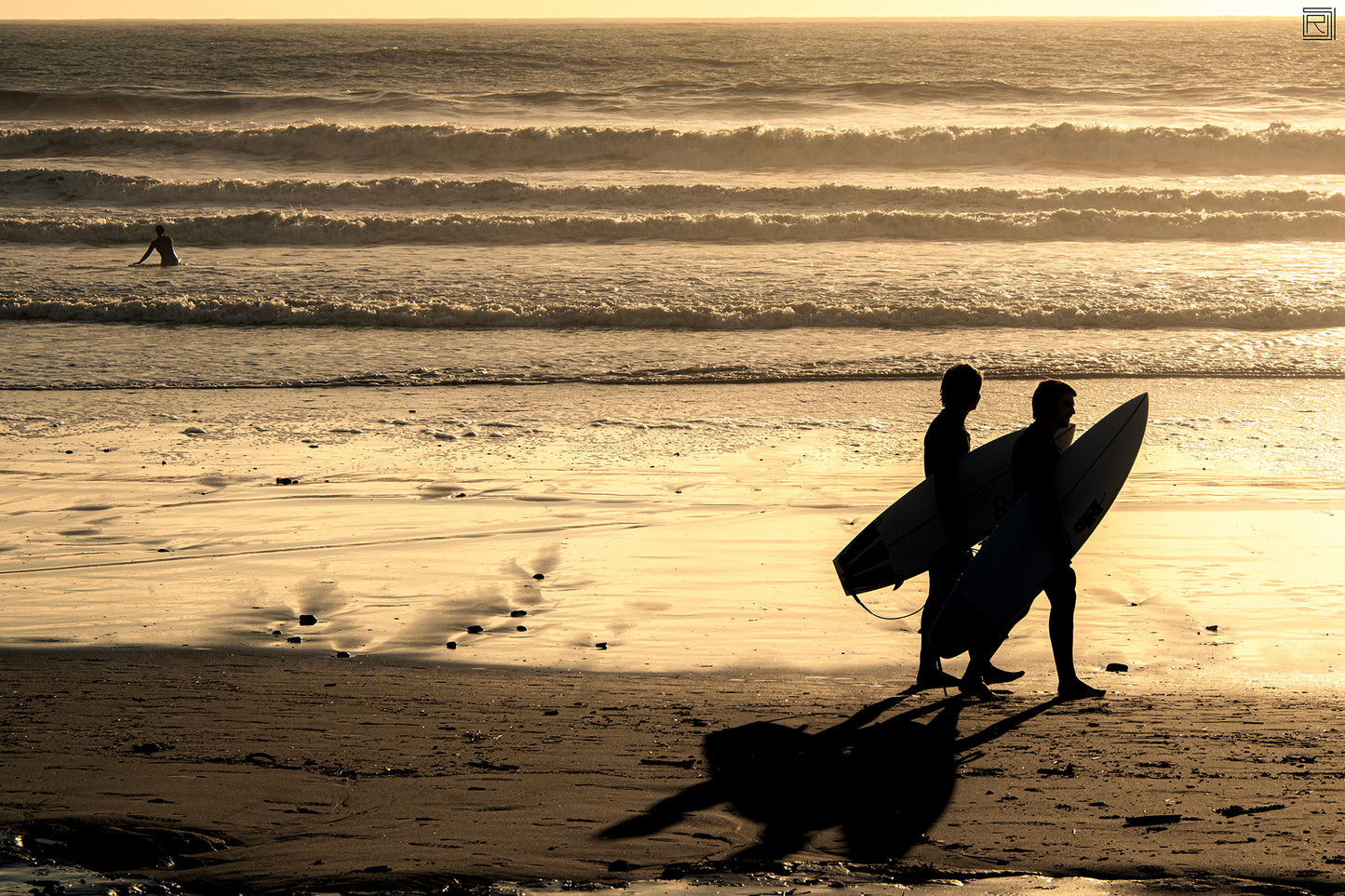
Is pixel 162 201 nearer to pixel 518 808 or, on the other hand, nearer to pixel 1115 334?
pixel 1115 334

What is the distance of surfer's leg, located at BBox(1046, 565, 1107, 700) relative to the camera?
16.2 ft

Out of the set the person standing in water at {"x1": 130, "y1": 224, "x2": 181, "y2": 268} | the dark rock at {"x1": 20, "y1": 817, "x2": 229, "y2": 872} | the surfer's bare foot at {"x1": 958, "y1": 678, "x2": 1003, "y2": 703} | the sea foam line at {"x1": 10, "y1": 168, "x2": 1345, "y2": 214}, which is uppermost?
the sea foam line at {"x1": 10, "y1": 168, "x2": 1345, "y2": 214}

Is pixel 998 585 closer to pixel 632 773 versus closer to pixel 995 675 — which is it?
pixel 995 675

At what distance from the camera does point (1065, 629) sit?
16.2ft

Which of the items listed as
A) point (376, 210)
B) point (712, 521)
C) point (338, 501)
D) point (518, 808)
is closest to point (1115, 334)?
point (712, 521)

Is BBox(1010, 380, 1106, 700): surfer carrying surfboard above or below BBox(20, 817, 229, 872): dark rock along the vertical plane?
above

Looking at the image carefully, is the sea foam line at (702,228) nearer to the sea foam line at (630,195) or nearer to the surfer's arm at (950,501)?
the sea foam line at (630,195)

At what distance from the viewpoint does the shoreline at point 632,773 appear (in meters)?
3.64

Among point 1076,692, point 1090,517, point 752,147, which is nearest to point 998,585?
point 1076,692

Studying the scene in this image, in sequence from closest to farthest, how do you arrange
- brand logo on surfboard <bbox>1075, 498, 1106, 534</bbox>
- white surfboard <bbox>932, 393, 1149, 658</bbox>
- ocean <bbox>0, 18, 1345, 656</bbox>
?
white surfboard <bbox>932, 393, 1149, 658</bbox> → brand logo on surfboard <bbox>1075, 498, 1106, 534</bbox> → ocean <bbox>0, 18, 1345, 656</bbox>

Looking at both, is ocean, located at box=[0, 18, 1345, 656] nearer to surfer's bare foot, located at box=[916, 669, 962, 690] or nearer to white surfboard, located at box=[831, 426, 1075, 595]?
white surfboard, located at box=[831, 426, 1075, 595]

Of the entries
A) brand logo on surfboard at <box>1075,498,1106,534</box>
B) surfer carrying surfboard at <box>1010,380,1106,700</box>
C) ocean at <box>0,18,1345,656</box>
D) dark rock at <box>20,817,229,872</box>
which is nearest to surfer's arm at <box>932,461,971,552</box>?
surfer carrying surfboard at <box>1010,380,1106,700</box>

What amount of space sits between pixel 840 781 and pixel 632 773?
30.4 inches

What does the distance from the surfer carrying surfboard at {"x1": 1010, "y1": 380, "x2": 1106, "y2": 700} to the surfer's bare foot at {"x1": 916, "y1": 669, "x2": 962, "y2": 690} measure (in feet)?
1.58
